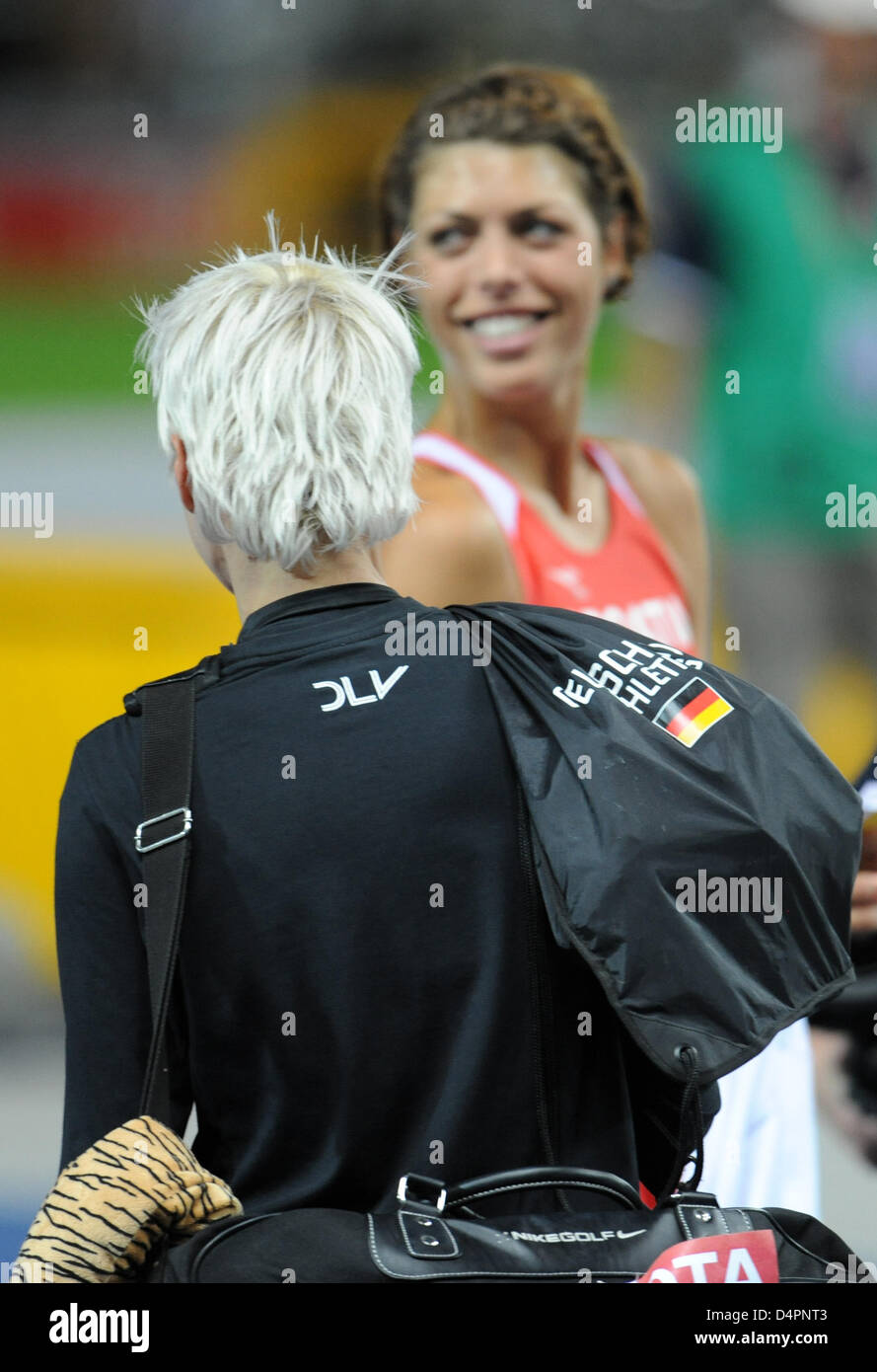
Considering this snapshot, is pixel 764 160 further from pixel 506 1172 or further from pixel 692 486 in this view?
pixel 506 1172

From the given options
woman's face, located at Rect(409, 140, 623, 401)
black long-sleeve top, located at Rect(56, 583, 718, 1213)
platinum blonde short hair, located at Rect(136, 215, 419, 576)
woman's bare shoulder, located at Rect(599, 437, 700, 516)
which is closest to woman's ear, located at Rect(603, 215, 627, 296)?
woman's face, located at Rect(409, 140, 623, 401)

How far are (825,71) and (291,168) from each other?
969 mm

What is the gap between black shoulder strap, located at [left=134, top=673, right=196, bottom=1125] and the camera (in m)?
1.26

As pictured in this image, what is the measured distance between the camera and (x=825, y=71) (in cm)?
277

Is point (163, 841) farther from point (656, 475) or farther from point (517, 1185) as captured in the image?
point (656, 475)

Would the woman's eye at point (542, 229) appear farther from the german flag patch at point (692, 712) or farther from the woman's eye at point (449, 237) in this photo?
the german flag patch at point (692, 712)

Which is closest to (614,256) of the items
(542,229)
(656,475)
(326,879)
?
(542,229)

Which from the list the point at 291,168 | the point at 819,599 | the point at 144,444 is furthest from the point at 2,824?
the point at 819,599

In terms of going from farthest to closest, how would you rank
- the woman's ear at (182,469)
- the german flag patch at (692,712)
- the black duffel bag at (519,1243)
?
1. the woman's ear at (182,469)
2. the german flag patch at (692,712)
3. the black duffel bag at (519,1243)

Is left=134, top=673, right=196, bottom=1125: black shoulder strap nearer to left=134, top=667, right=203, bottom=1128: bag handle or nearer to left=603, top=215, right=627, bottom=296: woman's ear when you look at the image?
left=134, top=667, right=203, bottom=1128: bag handle

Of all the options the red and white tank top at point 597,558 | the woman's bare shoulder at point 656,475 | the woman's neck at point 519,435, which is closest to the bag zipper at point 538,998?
the red and white tank top at point 597,558

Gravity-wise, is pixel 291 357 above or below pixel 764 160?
below

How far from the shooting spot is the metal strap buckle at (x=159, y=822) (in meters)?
1.26

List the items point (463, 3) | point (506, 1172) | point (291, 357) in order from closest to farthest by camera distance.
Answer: point (506, 1172)
point (291, 357)
point (463, 3)
